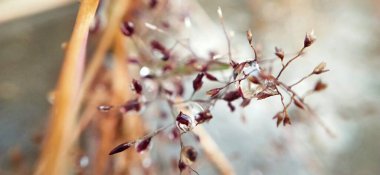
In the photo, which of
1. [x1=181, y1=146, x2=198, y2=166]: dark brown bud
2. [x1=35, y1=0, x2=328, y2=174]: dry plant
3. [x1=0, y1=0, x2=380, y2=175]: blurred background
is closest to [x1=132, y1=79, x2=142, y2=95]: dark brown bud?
[x1=35, y1=0, x2=328, y2=174]: dry plant

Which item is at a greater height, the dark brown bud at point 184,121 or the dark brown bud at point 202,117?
the dark brown bud at point 184,121

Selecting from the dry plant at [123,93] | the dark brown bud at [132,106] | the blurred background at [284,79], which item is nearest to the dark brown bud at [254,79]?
the dry plant at [123,93]

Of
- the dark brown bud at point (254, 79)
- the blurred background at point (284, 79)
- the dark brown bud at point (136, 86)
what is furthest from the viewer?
the blurred background at point (284, 79)

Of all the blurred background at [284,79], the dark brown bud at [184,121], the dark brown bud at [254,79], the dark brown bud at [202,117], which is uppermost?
the dark brown bud at [254,79]

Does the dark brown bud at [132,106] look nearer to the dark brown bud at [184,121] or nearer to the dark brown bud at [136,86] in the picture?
the dark brown bud at [136,86]

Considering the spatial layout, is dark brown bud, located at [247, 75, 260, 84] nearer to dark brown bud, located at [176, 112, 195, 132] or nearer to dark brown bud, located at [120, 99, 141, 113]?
dark brown bud, located at [176, 112, 195, 132]

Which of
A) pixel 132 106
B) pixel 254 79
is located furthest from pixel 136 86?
pixel 254 79

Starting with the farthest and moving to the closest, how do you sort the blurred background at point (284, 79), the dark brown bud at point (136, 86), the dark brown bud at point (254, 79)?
the blurred background at point (284, 79) < the dark brown bud at point (136, 86) < the dark brown bud at point (254, 79)
